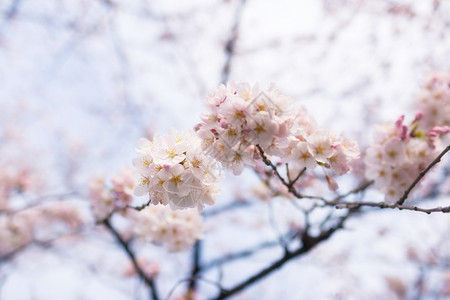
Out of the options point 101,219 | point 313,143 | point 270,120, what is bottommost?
point 313,143

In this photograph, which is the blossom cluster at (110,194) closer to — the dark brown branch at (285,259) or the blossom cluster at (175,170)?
the blossom cluster at (175,170)

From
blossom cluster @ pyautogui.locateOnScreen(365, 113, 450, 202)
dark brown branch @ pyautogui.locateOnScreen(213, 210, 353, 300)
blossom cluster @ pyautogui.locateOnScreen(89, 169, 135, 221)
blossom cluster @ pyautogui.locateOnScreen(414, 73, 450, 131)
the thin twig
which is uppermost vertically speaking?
the thin twig

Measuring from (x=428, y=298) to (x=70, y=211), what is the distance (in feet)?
35.3

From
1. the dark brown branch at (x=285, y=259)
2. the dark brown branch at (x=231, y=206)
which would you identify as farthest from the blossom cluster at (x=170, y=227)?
the dark brown branch at (x=231, y=206)

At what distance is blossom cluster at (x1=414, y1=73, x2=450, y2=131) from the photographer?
2.85 metres

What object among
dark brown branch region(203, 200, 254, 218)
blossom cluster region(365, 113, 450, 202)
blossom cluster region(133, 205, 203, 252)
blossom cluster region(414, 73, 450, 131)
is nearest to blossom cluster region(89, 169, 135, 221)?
blossom cluster region(133, 205, 203, 252)

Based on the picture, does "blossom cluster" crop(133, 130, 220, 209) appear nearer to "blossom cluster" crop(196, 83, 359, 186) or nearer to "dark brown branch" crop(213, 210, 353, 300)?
"blossom cluster" crop(196, 83, 359, 186)

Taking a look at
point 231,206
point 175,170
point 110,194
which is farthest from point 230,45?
point 175,170

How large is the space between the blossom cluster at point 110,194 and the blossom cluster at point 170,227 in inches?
9.1

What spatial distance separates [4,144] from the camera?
13.3m

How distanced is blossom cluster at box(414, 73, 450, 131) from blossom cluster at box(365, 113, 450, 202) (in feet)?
1.96

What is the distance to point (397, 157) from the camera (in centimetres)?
218

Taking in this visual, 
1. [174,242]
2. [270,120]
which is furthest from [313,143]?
[174,242]

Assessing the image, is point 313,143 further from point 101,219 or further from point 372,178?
point 101,219
